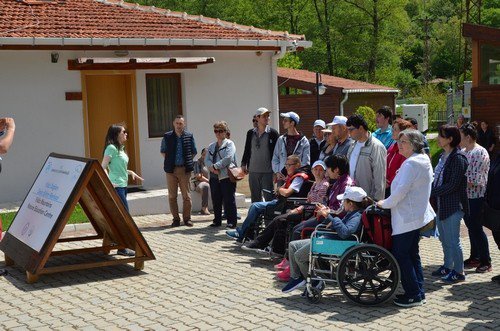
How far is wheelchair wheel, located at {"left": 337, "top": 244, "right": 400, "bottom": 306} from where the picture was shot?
728 cm

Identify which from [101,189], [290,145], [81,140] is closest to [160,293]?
[101,189]

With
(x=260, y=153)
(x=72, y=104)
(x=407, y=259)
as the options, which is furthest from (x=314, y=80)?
(x=407, y=259)

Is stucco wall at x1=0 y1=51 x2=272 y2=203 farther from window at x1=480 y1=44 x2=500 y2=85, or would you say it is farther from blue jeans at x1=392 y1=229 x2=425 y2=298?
window at x1=480 y1=44 x2=500 y2=85

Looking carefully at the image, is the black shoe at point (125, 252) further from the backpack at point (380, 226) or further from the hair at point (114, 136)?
the backpack at point (380, 226)

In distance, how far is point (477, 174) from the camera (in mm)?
8734

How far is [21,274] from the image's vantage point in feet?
29.5

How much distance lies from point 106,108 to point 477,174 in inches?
330

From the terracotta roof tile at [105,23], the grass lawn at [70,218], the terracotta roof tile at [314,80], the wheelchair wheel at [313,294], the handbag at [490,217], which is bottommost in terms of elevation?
the wheelchair wheel at [313,294]

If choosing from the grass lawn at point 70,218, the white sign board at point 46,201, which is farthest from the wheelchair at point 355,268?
the grass lawn at point 70,218

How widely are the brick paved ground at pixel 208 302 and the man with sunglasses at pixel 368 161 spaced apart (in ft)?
3.94

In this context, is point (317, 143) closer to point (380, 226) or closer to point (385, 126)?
point (385, 126)

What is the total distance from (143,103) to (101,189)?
6.57m

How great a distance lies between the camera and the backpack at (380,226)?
746 centimetres

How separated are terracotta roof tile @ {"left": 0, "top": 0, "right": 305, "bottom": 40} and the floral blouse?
7.52 m
